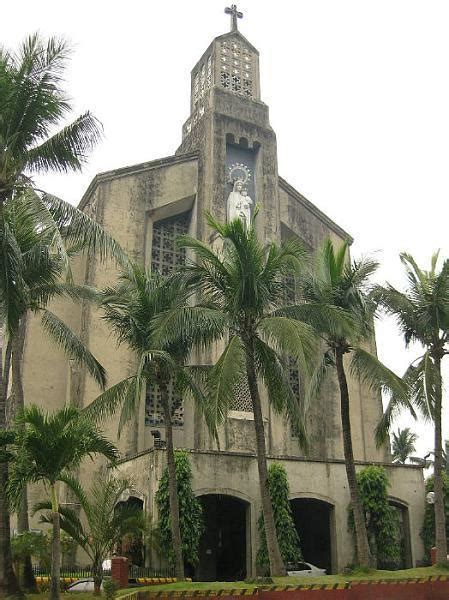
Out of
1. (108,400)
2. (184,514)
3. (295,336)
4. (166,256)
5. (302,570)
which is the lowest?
(302,570)

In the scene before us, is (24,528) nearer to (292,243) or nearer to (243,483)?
(243,483)

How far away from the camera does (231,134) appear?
93.0 ft

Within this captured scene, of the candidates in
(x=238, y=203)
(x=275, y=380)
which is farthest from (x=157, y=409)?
(x=275, y=380)

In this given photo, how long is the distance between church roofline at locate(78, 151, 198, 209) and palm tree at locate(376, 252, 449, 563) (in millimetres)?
10991

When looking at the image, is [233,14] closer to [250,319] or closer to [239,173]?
[239,173]

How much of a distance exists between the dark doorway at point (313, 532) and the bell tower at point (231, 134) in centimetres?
1040

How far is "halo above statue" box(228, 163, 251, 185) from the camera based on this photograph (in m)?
28.0

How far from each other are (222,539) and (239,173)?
1408 cm

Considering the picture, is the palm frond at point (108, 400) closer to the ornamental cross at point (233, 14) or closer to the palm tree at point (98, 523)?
the palm tree at point (98, 523)

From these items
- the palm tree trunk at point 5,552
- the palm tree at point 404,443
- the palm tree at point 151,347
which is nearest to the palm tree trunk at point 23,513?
the palm tree trunk at point 5,552

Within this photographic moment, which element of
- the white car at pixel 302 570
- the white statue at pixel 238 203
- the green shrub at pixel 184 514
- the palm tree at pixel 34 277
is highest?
the white statue at pixel 238 203

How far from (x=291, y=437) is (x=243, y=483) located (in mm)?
6138

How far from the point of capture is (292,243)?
50.9 feet

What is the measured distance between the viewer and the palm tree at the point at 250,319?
1481 cm
